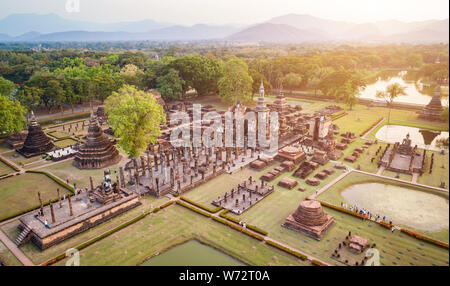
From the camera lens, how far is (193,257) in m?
24.3

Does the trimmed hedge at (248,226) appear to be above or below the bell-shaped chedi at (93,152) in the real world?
below

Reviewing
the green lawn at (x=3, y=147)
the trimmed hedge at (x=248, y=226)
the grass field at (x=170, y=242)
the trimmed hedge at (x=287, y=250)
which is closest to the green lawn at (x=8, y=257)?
the grass field at (x=170, y=242)

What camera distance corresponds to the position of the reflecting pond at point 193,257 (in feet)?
77.4

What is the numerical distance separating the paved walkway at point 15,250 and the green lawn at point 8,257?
0.68 feet

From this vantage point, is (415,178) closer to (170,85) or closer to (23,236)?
(23,236)

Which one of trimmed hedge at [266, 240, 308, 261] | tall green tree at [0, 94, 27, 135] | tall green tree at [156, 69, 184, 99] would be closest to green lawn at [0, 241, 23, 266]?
trimmed hedge at [266, 240, 308, 261]

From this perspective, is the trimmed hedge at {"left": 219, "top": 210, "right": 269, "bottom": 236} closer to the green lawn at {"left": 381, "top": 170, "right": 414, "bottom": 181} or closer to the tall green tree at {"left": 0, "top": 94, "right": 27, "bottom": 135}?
the green lawn at {"left": 381, "top": 170, "right": 414, "bottom": 181}

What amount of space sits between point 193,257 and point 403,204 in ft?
77.0

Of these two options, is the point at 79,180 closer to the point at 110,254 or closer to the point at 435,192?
the point at 110,254

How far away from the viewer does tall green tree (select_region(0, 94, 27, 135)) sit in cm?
4700

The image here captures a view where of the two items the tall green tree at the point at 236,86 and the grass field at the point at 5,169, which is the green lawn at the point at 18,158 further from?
the tall green tree at the point at 236,86

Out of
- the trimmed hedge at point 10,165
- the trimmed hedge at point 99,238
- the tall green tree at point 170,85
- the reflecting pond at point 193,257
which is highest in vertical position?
the tall green tree at point 170,85

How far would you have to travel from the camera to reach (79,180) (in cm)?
3709

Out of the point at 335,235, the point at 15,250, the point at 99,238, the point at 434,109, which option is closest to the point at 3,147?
the point at 15,250
